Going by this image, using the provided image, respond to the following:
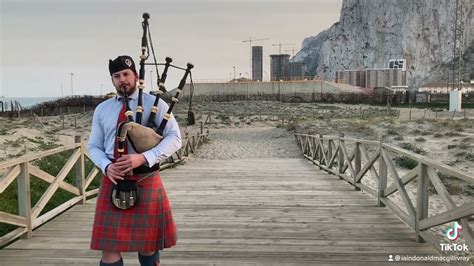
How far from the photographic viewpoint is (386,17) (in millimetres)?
115750

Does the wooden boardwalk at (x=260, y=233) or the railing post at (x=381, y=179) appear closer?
the wooden boardwalk at (x=260, y=233)

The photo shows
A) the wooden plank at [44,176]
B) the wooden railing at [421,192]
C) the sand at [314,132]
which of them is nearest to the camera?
the wooden railing at [421,192]

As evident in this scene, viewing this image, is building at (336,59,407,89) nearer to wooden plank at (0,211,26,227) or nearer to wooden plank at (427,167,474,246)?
wooden plank at (427,167,474,246)

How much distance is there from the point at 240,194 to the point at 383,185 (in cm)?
211

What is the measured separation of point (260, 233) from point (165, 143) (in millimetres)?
2283

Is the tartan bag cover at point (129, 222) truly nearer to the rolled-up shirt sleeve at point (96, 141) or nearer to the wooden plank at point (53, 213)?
the rolled-up shirt sleeve at point (96, 141)

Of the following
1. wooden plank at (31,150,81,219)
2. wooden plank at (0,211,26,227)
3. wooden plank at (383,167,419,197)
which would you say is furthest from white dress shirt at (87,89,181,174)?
wooden plank at (383,167,419,197)

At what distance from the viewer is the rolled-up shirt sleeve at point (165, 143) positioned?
2.54m

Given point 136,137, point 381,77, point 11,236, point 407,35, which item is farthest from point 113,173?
A: point 407,35

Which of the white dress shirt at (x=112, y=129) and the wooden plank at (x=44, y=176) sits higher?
the white dress shirt at (x=112, y=129)

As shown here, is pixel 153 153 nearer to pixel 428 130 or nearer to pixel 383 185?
pixel 383 185

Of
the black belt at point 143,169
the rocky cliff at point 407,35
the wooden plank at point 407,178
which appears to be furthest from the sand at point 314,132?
the rocky cliff at point 407,35

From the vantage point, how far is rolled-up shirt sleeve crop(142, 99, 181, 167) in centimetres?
254

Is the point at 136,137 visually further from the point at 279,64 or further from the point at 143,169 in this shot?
the point at 279,64
